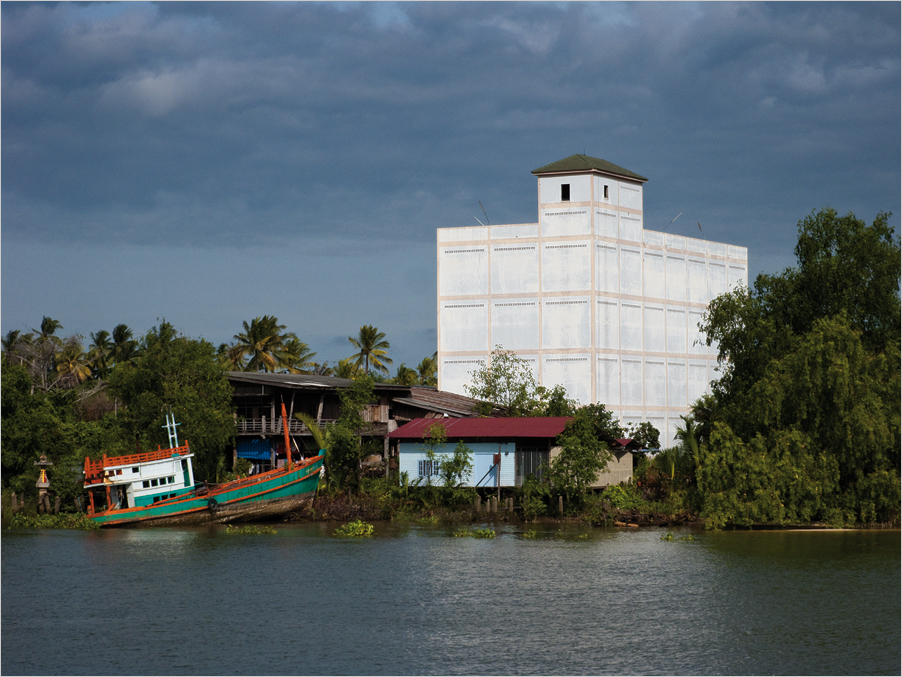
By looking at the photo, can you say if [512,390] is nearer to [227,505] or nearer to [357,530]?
[227,505]

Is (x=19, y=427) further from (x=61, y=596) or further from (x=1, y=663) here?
(x=1, y=663)

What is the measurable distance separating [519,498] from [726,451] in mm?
12862

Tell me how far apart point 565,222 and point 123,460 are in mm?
38310

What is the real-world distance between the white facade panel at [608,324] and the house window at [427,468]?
24743 mm

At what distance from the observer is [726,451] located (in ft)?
165

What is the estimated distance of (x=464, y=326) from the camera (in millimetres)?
86125

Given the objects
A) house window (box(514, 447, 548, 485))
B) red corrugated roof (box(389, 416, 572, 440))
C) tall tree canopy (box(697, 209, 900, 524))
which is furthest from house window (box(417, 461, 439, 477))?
tall tree canopy (box(697, 209, 900, 524))

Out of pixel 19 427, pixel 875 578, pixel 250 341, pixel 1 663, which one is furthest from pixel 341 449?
pixel 250 341

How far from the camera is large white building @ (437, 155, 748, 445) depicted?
82625mm

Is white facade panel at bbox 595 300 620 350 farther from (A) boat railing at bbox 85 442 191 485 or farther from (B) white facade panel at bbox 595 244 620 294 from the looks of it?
(A) boat railing at bbox 85 442 191 485

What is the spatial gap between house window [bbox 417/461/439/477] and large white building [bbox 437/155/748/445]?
74.4 ft

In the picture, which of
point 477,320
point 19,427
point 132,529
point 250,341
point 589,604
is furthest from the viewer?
point 250,341

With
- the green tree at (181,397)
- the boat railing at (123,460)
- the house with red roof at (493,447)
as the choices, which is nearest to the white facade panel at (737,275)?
the house with red roof at (493,447)

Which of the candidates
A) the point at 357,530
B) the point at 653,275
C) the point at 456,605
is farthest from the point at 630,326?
the point at 456,605
